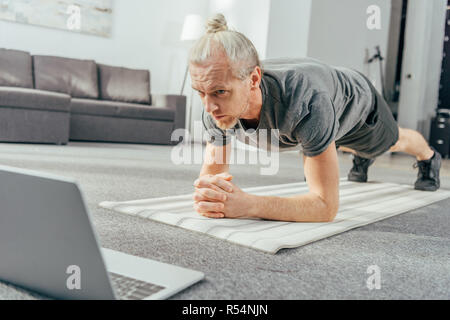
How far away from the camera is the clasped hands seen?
128 centimetres

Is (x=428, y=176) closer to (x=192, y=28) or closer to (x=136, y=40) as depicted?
(x=192, y=28)

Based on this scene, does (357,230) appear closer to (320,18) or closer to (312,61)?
(312,61)

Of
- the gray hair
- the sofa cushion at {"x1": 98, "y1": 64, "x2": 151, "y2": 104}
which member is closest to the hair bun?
the gray hair

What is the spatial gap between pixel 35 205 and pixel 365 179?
2232 mm

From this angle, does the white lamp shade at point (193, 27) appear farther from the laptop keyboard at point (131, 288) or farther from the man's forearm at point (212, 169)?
the laptop keyboard at point (131, 288)

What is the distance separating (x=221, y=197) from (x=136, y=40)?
452 cm

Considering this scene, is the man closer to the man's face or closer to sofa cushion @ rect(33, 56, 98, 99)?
the man's face

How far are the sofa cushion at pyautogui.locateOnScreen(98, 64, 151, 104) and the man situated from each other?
11.8 ft

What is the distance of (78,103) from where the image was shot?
4191 mm

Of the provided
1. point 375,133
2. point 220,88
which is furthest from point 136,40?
point 220,88

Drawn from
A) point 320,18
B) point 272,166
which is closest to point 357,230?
point 272,166

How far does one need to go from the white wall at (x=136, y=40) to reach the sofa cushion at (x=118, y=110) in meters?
0.92

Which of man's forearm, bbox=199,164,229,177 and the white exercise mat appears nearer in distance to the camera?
the white exercise mat

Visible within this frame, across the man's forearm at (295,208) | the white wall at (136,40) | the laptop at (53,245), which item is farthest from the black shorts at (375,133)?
the white wall at (136,40)
